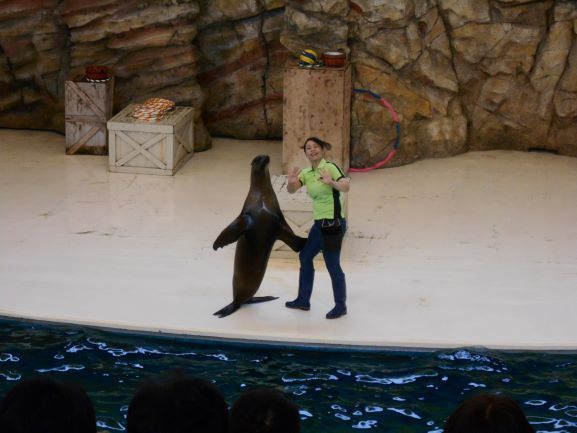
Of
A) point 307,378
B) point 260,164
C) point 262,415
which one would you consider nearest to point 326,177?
point 260,164

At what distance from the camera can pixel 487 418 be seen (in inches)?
105

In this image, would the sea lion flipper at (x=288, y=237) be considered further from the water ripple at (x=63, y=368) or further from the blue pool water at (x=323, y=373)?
the water ripple at (x=63, y=368)

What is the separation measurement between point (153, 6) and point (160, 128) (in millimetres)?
1179

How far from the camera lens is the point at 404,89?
32.0ft

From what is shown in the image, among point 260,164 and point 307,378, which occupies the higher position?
point 260,164

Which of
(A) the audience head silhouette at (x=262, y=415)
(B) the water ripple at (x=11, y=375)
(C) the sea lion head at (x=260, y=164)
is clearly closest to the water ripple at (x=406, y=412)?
(C) the sea lion head at (x=260, y=164)

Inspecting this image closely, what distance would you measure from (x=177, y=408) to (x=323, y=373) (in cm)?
348

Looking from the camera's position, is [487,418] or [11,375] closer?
[487,418]

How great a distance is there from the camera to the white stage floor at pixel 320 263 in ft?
21.7

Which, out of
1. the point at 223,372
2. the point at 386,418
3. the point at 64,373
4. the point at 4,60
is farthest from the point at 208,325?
the point at 4,60

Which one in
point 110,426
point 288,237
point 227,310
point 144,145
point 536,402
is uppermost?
point 144,145

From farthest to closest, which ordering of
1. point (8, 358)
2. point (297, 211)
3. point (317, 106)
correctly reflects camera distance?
point (317, 106) < point (297, 211) < point (8, 358)

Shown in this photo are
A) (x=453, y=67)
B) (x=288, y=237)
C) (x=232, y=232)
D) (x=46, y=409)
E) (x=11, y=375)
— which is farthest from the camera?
(x=453, y=67)

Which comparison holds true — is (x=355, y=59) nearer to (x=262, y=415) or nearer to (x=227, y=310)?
(x=227, y=310)
